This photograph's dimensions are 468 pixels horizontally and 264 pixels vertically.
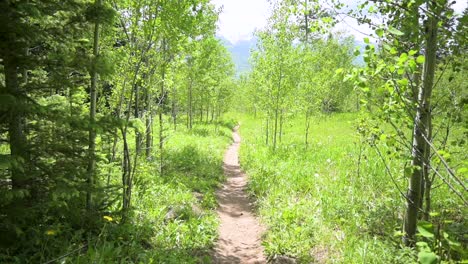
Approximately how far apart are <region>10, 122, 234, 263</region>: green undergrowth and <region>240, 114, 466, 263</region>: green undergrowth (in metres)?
1.61

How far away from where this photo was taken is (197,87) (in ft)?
84.0

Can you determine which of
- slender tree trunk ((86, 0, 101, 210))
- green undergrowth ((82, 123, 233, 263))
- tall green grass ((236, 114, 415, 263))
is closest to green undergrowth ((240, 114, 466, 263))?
tall green grass ((236, 114, 415, 263))

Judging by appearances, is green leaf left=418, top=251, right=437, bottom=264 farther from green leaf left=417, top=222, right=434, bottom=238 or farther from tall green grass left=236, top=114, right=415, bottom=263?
A: tall green grass left=236, top=114, right=415, bottom=263

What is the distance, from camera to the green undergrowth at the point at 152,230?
4938mm

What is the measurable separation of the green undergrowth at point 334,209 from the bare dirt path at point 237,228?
0.37 metres

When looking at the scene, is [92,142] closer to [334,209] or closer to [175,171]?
[334,209]

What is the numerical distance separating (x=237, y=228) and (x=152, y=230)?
2544mm

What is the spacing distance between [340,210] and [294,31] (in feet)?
35.7

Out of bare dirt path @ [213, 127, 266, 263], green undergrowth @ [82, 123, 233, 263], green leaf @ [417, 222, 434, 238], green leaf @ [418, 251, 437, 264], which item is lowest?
bare dirt path @ [213, 127, 266, 263]

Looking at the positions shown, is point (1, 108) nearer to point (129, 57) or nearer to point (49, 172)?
point (49, 172)

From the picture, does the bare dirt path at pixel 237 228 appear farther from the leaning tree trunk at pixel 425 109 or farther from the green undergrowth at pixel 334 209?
the leaning tree trunk at pixel 425 109

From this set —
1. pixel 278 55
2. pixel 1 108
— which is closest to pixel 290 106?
pixel 278 55

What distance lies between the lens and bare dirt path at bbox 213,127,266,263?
6.91 metres

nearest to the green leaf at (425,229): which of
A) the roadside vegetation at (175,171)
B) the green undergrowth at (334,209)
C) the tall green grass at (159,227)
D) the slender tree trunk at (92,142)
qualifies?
the roadside vegetation at (175,171)
